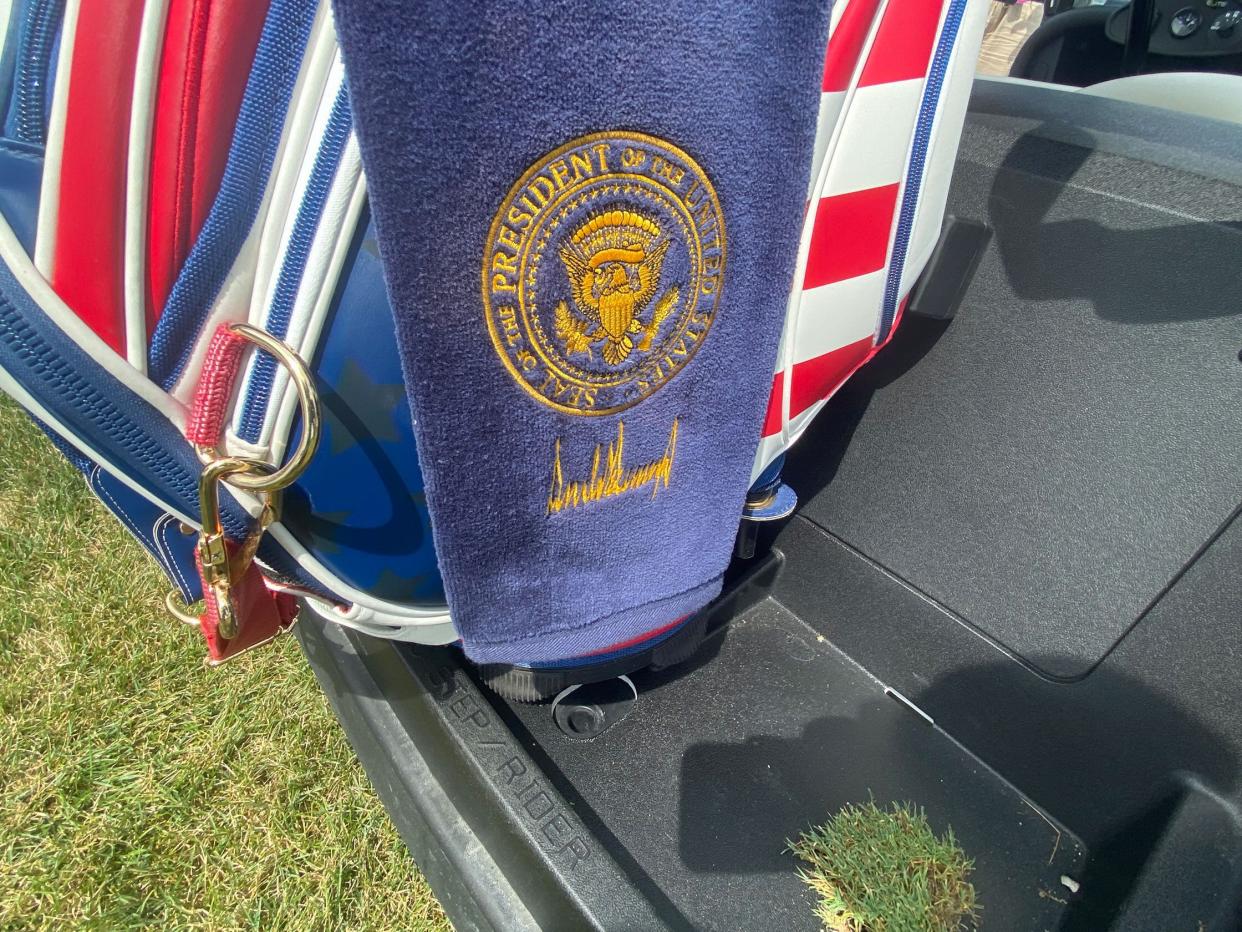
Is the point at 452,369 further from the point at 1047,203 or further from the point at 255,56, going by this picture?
the point at 1047,203

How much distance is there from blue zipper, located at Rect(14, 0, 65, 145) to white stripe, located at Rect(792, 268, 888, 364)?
478 mm

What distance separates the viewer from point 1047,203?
695 millimetres

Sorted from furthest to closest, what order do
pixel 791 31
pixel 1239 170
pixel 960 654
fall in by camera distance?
pixel 960 654
pixel 1239 170
pixel 791 31

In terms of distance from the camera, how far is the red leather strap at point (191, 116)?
361 mm

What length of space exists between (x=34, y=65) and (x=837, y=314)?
1.73ft

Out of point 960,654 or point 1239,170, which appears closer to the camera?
point 1239,170

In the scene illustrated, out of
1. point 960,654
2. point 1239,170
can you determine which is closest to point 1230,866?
point 960,654

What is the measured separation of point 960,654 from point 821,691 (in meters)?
0.18

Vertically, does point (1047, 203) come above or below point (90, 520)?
A: above

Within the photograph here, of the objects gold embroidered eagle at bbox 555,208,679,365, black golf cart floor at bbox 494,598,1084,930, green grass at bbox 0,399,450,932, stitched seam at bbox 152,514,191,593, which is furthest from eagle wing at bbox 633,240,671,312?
green grass at bbox 0,399,450,932

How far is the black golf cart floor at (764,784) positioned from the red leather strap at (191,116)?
0.66 m

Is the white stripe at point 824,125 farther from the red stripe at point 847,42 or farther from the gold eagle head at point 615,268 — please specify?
the gold eagle head at point 615,268

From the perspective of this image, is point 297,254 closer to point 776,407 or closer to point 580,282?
point 580,282
